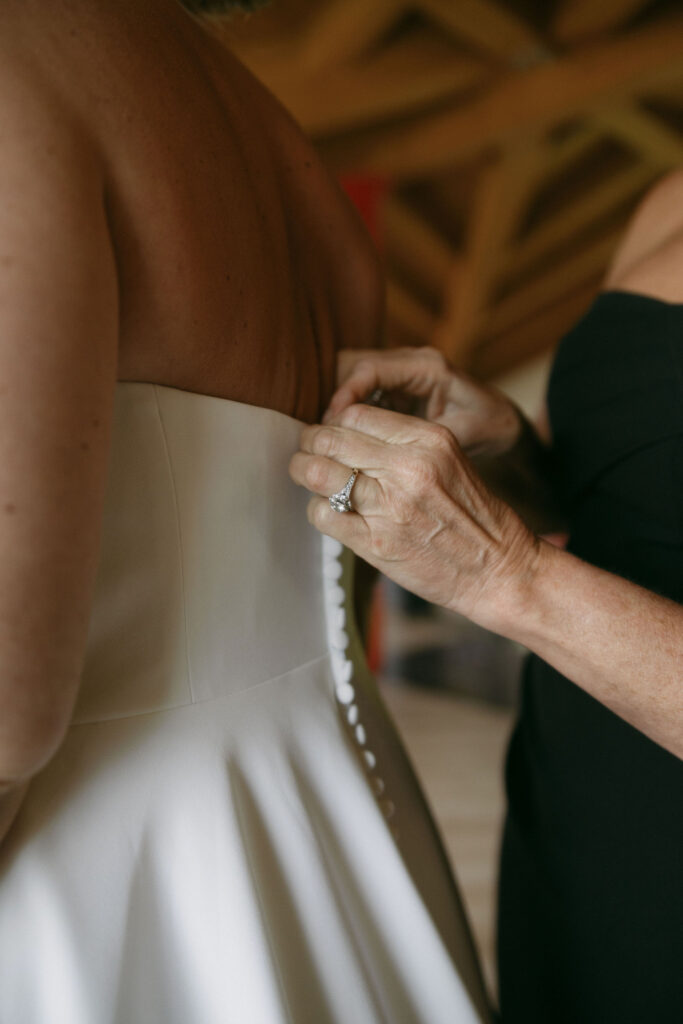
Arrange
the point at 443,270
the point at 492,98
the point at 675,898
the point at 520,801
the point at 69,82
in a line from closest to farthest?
the point at 69,82
the point at 675,898
the point at 520,801
the point at 492,98
the point at 443,270

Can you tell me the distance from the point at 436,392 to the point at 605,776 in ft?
1.78

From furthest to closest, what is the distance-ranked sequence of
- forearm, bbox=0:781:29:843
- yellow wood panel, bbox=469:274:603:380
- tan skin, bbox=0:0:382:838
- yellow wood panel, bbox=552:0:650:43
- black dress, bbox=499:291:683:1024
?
1. yellow wood panel, bbox=469:274:603:380
2. yellow wood panel, bbox=552:0:650:43
3. black dress, bbox=499:291:683:1024
4. forearm, bbox=0:781:29:843
5. tan skin, bbox=0:0:382:838

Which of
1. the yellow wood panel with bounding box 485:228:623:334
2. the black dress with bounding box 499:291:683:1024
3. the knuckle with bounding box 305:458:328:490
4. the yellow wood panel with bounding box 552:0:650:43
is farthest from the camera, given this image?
the yellow wood panel with bounding box 485:228:623:334

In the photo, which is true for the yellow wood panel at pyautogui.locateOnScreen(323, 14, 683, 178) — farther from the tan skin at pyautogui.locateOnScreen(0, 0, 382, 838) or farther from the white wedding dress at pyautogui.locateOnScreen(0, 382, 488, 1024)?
the white wedding dress at pyautogui.locateOnScreen(0, 382, 488, 1024)

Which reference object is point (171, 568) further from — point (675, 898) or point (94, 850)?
point (675, 898)

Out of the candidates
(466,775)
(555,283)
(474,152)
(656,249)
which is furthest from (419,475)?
(555,283)

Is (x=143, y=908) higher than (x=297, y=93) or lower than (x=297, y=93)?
lower

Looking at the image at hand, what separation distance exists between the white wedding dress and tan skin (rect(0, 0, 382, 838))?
0.06 meters

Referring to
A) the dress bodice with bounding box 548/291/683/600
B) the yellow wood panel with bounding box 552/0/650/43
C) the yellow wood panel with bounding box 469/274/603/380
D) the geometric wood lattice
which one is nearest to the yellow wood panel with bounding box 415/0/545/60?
the geometric wood lattice

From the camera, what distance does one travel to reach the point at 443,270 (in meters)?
6.66

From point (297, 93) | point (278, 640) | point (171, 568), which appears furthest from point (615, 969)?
point (297, 93)

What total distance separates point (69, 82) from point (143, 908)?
62cm

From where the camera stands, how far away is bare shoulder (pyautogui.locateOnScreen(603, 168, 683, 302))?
1114 mm

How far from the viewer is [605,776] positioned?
1053 mm
